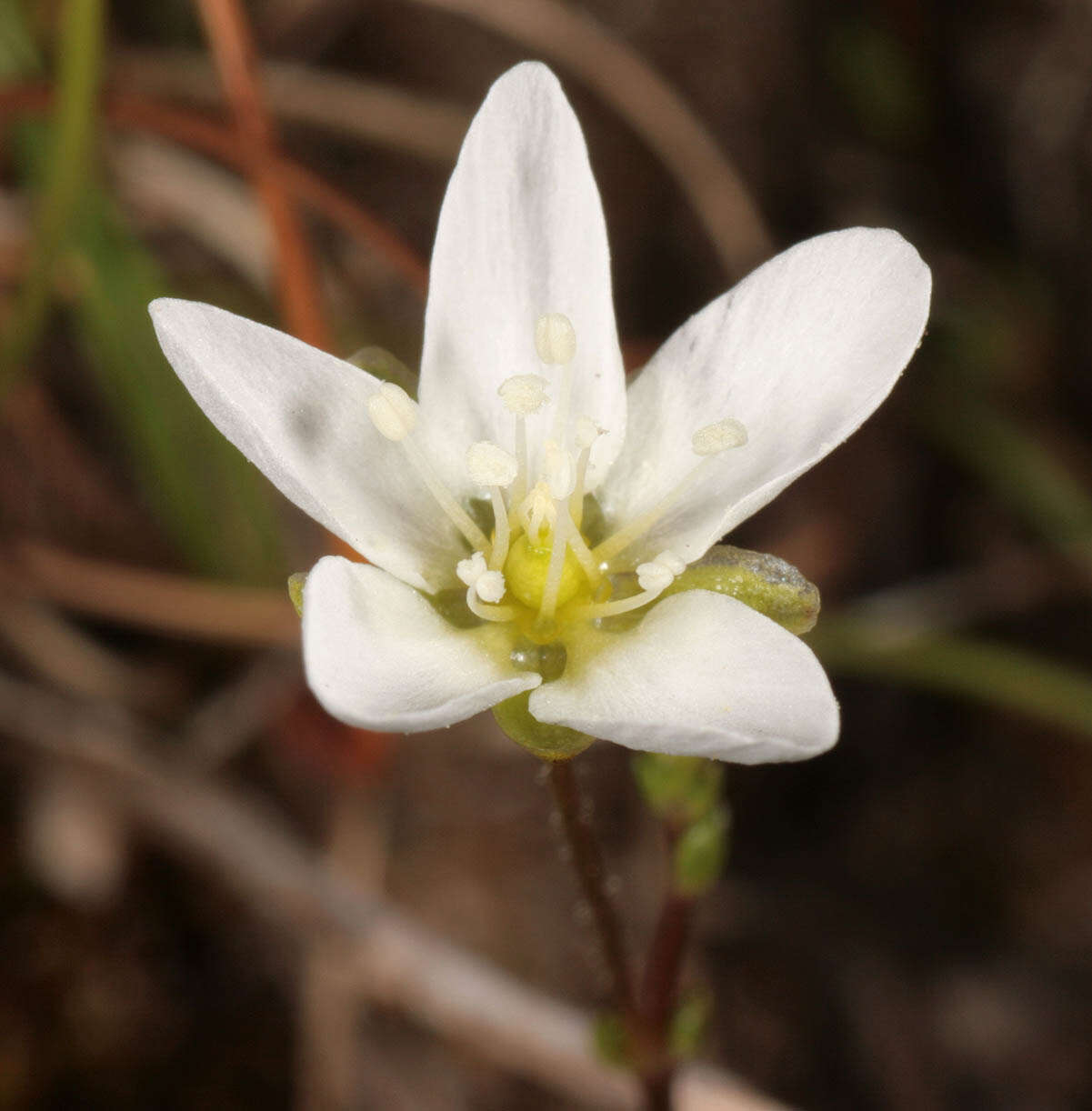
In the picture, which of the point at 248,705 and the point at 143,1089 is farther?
the point at 248,705

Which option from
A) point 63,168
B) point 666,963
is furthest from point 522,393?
point 63,168

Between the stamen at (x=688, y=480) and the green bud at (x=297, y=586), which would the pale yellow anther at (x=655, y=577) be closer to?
the stamen at (x=688, y=480)

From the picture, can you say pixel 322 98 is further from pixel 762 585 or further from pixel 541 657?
pixel 762 585

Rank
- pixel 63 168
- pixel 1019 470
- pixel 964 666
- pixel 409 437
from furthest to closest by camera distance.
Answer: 1. pixel 1019 470
2. pixel 964 666
3. pixel 63 168
4. pixel 409 437

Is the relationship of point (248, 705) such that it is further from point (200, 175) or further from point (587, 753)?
point (200, 175)

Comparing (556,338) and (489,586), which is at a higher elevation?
(556,338)

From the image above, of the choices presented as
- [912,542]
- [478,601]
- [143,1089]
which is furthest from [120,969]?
[912,542]

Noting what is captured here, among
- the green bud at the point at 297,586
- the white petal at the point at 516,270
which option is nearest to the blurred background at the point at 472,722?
the white petal at the point at 516,270
